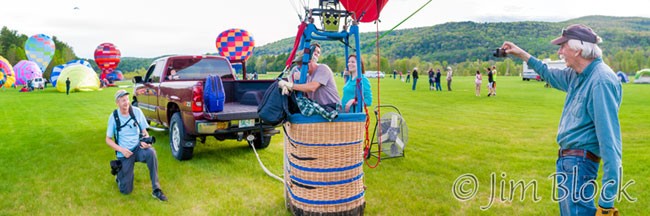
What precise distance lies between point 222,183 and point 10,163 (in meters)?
4.02

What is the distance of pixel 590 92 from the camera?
8.15ft

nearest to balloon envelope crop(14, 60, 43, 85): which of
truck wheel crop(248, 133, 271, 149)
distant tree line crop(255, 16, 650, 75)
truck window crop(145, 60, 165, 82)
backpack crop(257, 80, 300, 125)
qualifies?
truck window crop(145, 60, 165, 82)

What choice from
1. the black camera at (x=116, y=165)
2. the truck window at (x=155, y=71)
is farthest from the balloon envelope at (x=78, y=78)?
the black camera at (x=116, y=165)

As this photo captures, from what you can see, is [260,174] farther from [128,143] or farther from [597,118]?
[597,118]

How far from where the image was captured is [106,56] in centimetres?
4053

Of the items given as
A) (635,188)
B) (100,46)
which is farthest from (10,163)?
(100,46)

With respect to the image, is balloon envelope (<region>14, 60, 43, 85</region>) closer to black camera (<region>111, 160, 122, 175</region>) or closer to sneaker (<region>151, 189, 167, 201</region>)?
black camera (<region>111, 160, 122, 175</region>)

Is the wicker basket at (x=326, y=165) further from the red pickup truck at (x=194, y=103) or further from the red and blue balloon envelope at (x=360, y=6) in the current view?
the red pickup truck at (x=194, y=103)

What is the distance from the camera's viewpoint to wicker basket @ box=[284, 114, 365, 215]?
3.99m

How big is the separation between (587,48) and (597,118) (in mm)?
441

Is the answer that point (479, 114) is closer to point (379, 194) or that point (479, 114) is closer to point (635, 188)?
point (635, 188)

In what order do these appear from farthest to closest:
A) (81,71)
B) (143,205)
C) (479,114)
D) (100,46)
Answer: (100,46)
(81,71)
(479,114)
(143,205)

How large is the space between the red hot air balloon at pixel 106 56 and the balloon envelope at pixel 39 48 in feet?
35.1

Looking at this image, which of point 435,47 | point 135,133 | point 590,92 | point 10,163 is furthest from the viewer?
point 435,47
